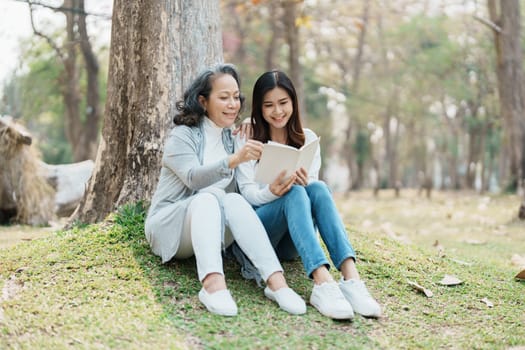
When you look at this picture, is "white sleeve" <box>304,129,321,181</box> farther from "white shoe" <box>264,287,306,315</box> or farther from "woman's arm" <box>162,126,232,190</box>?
"white shoe" <box>264,287,306,315</box>

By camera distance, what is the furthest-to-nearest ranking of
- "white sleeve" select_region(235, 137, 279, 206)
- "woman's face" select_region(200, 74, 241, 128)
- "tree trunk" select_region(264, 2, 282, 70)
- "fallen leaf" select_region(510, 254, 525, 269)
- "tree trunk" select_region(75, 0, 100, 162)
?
"tree trunk" select_region(264, 2, 282, 70)
"tree trunk" select_region(75, 0, 100, 162)
"fallen leaf" select_region(510, 254, 525, 269)
"woman's face" select_region(200, 74, 241, 128)
"white sleeve" select_region(235, 137, 279, 206)

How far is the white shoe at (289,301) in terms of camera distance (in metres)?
2.85

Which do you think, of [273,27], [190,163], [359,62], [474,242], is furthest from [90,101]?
[359,62]

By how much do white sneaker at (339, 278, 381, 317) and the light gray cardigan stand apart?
84 centimetres

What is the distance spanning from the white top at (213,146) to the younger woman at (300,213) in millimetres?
117

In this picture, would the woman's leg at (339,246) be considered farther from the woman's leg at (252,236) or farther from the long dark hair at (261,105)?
the long dark hair at (261,105)

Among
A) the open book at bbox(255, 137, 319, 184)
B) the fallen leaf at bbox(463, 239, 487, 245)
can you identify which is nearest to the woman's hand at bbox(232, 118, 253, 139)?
Result: the open book at bbox(255, 137, 319, 184)

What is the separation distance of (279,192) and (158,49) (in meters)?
1.54

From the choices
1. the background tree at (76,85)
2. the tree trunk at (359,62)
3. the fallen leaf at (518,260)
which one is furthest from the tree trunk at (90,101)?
the fallen leaf at (518,260)

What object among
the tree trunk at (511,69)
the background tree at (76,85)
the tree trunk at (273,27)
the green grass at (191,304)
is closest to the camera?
the green grass at (191,304)

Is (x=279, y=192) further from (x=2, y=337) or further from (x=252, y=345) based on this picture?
(x=2, y=337)

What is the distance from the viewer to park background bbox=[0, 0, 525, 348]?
2830mm

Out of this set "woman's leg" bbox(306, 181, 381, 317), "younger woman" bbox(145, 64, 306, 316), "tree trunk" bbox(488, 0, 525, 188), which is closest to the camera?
"younger woman" bbox(145, 64, 306, 316)

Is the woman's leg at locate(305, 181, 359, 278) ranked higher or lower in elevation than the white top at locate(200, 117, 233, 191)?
lower
